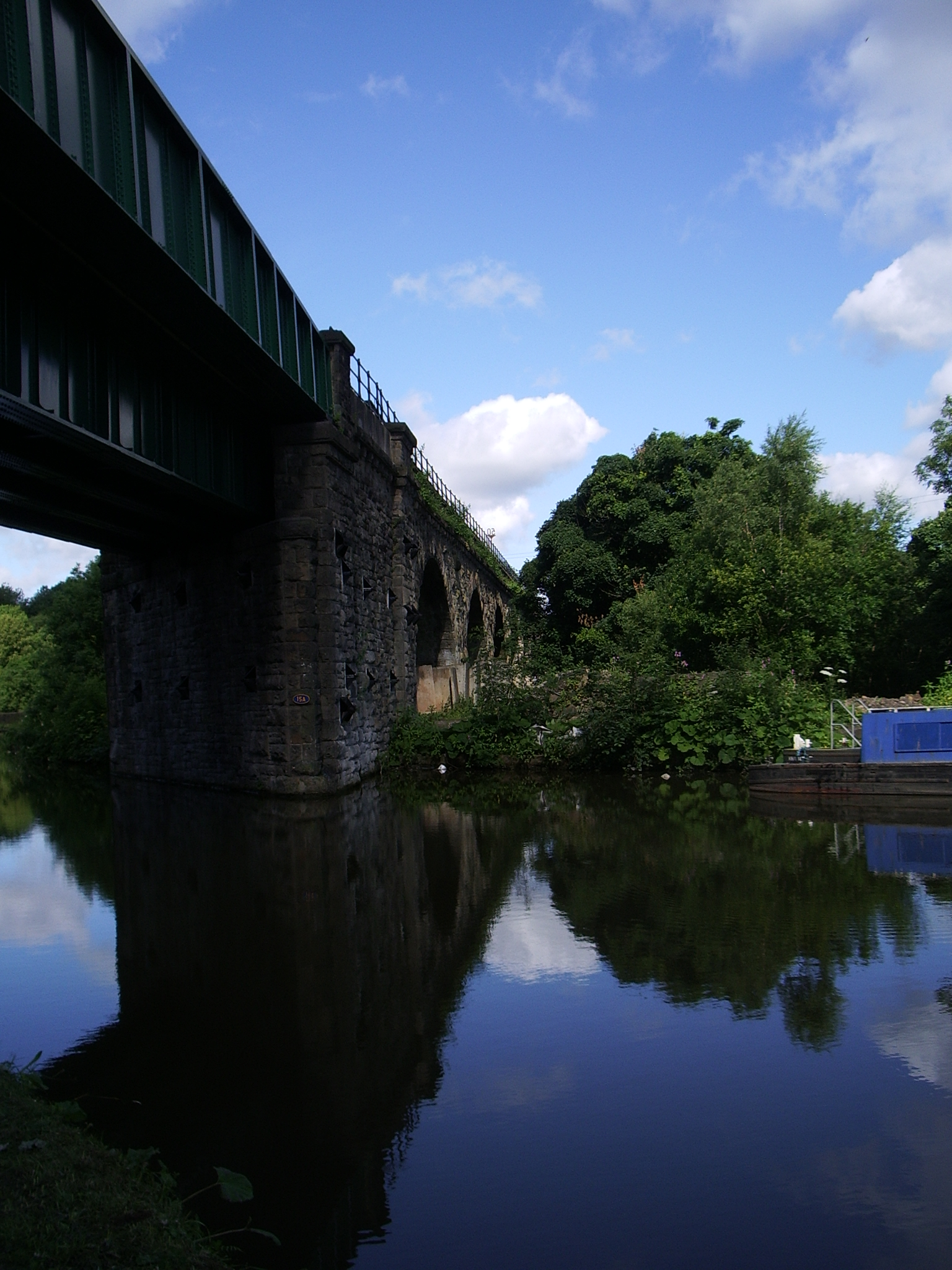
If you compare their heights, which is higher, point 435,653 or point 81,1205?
point 435,653

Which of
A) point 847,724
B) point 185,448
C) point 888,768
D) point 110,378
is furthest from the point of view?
point 847,724

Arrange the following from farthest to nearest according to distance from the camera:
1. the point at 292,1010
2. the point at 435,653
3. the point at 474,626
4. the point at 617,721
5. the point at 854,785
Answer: the point at 474,626
the point at 435,653
the point at 617,721
the point at 854,785
the point at 292,1010

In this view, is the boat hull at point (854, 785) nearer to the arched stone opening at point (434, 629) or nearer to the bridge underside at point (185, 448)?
the bridge underside at point (185, 448)

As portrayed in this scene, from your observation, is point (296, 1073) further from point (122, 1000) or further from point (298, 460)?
point (298, 460)

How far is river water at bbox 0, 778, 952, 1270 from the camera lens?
11.9 feet

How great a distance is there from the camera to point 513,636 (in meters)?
24.5

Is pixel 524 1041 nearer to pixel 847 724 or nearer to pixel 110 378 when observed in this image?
pixel 110 378

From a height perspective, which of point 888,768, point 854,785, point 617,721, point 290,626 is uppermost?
point 290,626

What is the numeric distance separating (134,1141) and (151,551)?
1575 centimetres

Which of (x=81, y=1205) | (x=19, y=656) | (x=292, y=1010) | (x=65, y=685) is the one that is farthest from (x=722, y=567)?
(x=19, y=656)

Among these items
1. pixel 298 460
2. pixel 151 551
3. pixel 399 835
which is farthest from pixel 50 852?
pixel 151 551

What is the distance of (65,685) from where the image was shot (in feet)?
102

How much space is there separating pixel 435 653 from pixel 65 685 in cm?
1190

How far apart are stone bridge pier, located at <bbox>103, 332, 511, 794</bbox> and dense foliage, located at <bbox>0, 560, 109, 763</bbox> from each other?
6.09 meters
